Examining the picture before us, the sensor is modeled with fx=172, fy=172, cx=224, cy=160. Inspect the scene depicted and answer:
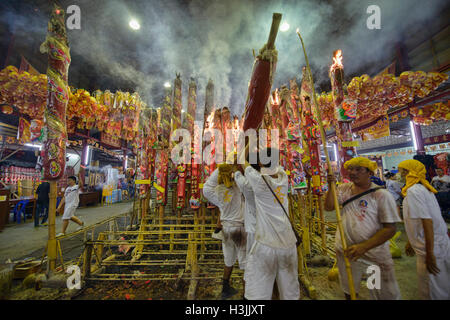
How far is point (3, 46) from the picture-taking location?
293 inches

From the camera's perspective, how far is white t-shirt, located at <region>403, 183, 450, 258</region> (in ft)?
5.68

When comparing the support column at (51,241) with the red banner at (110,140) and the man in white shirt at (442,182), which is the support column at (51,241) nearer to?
the man in white shirt at (442,182)

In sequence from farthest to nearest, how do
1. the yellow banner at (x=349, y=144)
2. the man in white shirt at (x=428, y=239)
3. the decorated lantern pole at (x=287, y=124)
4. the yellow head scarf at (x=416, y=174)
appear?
1. the yellow banner at (x=349, y=144)
2. the decorated lantern pole at (x=287, y=124)
3. the yellow head scarf at (x=416, y=174)
4. the man in white shirt at (x=428, y=239)

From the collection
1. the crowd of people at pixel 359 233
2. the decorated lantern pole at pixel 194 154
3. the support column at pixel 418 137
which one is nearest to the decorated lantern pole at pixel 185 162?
the decorated lantern pole at pixel 194 154

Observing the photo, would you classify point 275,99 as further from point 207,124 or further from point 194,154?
point 194,154

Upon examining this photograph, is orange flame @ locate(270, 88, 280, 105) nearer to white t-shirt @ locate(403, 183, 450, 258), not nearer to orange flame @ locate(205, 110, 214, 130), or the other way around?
orange flame @ locate(205, 110, 214, 130)

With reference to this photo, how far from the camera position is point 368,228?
1666 millimetres

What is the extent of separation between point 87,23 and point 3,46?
16.7 feet

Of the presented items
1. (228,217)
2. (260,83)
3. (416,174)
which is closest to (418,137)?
(416,174)

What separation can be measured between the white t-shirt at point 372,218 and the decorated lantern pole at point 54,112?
4.15 metres

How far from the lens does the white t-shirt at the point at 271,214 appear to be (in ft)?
5.32

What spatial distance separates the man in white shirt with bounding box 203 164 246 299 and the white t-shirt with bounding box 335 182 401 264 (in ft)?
4.23

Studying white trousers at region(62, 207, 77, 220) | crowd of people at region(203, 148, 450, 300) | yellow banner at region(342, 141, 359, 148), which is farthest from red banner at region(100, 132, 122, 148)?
yellow banner at region(342, 141, 359, 148)
